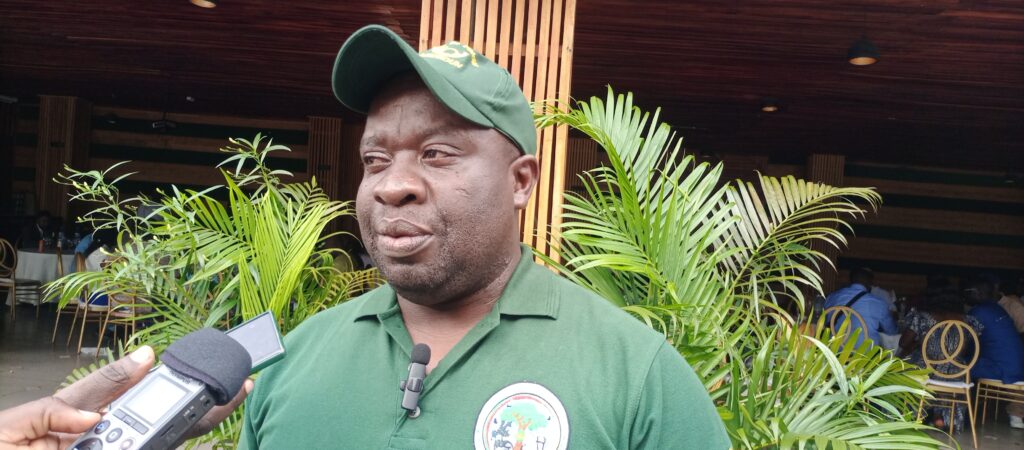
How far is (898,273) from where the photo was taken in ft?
39.7

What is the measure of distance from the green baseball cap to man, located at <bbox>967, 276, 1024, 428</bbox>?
6.25 meters

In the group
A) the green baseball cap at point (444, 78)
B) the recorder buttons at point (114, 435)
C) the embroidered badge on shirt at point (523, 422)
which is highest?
the green baseball cap at point (444, 78)

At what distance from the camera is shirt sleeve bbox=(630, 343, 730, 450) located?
0.91 m

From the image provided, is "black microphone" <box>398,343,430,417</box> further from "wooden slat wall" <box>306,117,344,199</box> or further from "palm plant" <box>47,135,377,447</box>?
"wooden slat wall" <box>306,117,344,199</box>

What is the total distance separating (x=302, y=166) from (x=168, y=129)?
2.20m

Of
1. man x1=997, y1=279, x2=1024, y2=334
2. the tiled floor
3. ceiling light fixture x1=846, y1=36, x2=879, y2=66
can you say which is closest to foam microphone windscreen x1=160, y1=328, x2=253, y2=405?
the tiled floor

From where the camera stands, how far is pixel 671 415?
3.04 ft

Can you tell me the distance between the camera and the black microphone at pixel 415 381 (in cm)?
92

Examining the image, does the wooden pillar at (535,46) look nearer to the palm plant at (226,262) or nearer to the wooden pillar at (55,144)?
the palm plant at (226,262)

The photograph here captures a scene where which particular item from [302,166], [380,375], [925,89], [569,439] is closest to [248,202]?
[380,375]

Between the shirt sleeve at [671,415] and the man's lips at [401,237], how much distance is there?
0.35m

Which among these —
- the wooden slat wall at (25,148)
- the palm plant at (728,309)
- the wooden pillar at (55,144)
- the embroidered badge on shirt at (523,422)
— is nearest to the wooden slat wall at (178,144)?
the wooden pillar at (55,144)

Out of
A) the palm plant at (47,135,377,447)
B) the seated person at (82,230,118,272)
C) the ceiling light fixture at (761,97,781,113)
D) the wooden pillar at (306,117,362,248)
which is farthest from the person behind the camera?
the wooden pillar at (306,117,362,248)

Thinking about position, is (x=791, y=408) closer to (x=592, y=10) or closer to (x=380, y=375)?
(x=380, y=375)
